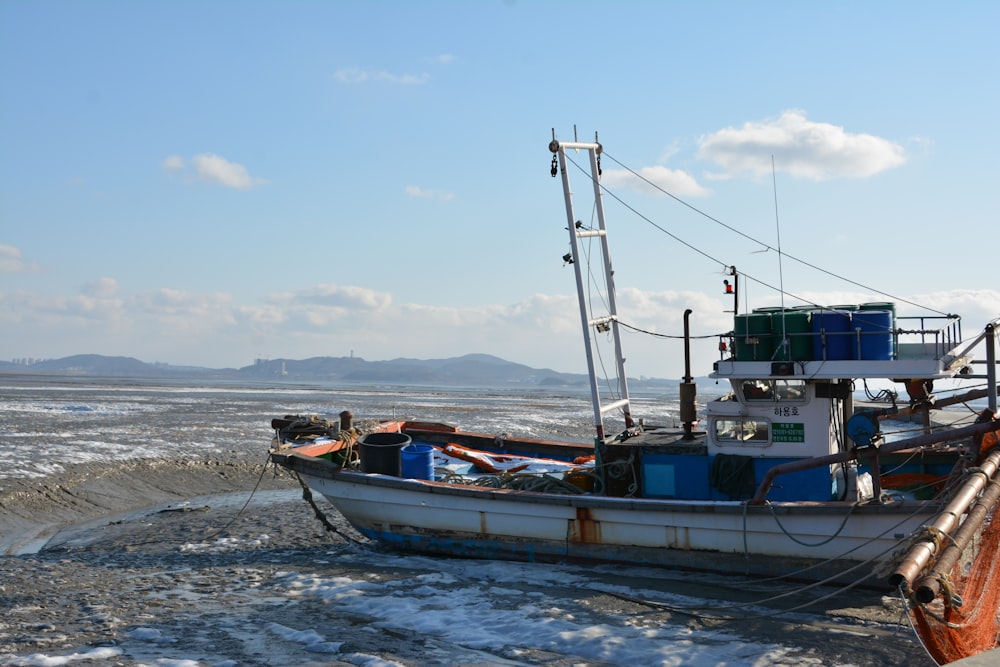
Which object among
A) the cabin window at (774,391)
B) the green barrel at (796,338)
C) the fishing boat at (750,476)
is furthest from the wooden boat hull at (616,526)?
the green barrel at (796,338)

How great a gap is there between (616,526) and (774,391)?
3.25 meters

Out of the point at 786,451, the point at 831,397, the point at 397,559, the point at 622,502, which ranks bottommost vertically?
the point at 397,559

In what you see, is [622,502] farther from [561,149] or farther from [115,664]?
[115,664]

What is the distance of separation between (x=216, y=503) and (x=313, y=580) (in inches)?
322

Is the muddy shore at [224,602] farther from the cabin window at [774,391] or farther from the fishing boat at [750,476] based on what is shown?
the cabin window at [774,391]

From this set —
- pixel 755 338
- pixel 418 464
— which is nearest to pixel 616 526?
pixel 755 338

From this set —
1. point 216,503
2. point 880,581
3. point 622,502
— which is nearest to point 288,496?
point 216,503

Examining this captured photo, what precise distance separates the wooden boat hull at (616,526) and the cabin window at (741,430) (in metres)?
1.31

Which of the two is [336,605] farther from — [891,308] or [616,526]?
[891,308]

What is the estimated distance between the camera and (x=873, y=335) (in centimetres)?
1141

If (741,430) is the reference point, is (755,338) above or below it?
above

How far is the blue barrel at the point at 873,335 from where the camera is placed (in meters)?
11.4

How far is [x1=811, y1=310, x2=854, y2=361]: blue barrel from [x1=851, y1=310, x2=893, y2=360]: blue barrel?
13cm

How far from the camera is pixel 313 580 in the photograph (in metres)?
11.9
